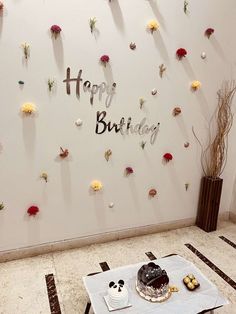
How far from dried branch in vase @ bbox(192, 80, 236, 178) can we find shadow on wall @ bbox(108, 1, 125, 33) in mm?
1129

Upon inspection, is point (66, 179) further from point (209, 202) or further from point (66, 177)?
point (209, 202)

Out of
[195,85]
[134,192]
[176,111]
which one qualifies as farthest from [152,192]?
[195,85]

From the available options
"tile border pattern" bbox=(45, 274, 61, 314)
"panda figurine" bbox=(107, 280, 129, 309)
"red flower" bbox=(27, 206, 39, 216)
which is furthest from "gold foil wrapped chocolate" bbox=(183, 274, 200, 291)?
"red flower" bbox=(27, 206, 39, 216)

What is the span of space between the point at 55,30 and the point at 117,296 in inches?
69.1

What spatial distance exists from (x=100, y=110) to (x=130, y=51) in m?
0.53

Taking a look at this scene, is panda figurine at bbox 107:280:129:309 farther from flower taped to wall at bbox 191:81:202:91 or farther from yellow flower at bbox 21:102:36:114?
flower taped to wall at bbox 191:81:202:91

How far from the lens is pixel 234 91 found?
2.70m

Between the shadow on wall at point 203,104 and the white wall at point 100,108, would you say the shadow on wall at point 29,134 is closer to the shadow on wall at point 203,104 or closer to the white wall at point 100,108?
the white wall at point 100,108

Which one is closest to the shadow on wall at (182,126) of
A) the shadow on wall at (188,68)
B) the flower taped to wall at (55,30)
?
the shadow on wall at (188,68)

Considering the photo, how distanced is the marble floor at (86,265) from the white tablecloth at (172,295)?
0.33m

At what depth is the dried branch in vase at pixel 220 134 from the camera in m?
2.67

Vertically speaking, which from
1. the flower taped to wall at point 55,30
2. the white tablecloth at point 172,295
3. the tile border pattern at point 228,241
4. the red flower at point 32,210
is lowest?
the tile border pattern at point 228,241

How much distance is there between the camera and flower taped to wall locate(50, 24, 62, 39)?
1.95 meters

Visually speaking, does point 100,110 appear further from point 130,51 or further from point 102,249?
point 102,249
